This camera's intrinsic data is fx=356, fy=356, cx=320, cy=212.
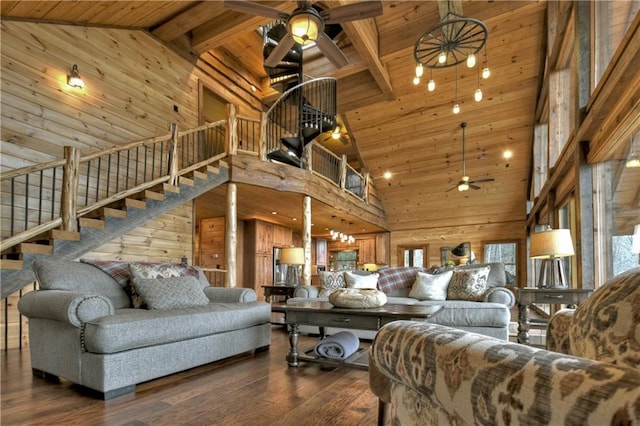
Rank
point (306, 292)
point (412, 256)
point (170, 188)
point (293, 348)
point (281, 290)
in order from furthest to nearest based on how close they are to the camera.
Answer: point (412, 256)
point (281, 290)
point (170, 188)
point (306, 292)
point (293, 348)

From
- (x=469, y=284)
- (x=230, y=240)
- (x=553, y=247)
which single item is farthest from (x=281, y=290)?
(x=553, y=247)

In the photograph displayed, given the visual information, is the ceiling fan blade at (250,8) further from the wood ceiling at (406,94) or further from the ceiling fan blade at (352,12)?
the wood ceiling at (406,94)

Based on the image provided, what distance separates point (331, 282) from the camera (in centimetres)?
459

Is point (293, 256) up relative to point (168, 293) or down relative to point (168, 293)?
up

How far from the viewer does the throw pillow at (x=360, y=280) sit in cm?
434

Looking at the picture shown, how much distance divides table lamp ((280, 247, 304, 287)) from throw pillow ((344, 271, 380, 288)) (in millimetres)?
774

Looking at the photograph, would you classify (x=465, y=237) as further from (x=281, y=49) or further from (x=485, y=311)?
(x=281, y=49)

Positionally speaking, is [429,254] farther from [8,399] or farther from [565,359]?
[565,359]

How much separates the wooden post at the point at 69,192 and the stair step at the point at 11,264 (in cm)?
56

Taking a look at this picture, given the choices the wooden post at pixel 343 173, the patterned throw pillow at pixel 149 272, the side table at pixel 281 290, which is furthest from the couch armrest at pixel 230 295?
the wooden post at pixel 343 173

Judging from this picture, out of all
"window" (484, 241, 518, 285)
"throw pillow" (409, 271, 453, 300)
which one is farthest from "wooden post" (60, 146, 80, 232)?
"window" (484, 241, 518, 285)

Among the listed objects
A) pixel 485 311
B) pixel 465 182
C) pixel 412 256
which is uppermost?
pixel 465 182

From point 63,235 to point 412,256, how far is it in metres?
8.30

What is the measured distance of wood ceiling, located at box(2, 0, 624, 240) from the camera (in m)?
5.50
